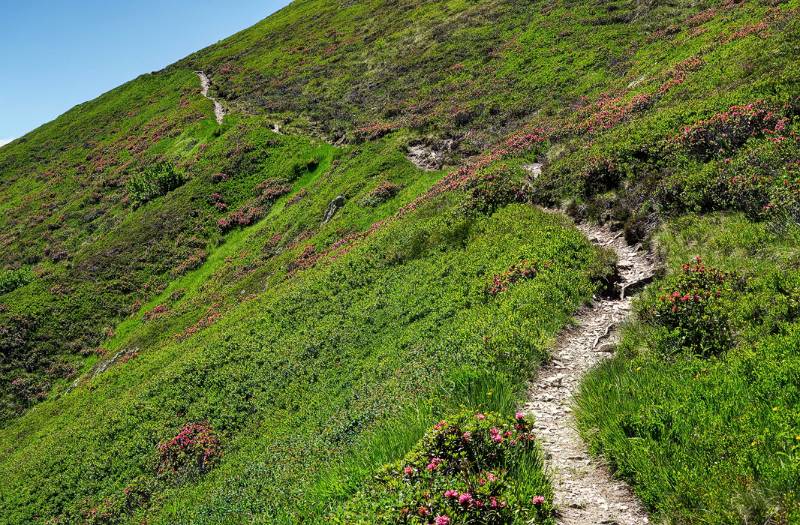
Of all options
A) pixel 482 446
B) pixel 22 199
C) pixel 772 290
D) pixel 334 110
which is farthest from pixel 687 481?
pixel 22 199

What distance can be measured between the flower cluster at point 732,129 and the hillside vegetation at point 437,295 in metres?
0.11

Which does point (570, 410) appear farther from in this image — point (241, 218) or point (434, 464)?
point (241, 218)

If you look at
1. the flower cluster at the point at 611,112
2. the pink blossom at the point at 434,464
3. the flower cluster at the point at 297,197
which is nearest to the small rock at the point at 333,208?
the flower cluster at the point at 297,197

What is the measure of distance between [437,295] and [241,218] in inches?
1517

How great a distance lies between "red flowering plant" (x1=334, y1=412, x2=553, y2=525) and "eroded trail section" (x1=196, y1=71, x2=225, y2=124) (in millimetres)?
75417

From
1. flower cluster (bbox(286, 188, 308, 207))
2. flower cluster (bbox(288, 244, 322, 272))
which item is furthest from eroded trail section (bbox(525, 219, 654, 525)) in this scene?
flower cluster (bbox(286, 188, 308, 207))

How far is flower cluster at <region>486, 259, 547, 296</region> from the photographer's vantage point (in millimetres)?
15094

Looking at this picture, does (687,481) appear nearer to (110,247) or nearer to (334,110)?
(110,247)

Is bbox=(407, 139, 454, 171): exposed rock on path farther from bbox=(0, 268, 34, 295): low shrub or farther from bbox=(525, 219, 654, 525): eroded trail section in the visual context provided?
bbox=(0, 268, 34, 295): low shrub

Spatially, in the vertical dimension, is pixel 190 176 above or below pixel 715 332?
above

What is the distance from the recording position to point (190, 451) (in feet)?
63.6

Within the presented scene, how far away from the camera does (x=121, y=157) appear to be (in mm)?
76062

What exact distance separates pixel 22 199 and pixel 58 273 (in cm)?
3309

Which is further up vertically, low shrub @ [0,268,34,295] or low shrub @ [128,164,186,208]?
low shrub @ [128,164,186,208]
